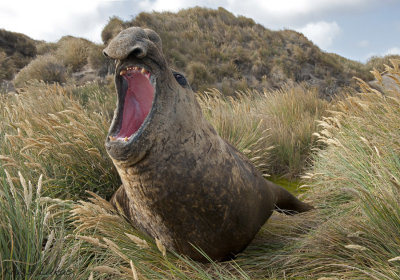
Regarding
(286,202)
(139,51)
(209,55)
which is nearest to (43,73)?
(209,55)

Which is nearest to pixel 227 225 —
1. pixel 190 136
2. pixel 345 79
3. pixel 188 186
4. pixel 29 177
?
pixel 188 186

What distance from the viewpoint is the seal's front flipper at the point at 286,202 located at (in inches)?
108

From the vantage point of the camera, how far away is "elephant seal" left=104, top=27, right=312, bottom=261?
158 cm

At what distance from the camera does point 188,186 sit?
168 cm

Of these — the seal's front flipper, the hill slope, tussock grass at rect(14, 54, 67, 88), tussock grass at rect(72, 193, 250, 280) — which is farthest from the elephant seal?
the hill slope

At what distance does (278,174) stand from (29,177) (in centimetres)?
370

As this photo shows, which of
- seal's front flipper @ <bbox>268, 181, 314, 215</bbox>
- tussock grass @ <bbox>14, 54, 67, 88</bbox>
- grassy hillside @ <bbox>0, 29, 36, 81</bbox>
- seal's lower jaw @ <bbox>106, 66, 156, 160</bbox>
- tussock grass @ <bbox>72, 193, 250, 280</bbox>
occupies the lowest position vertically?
tussock grass @ <bbox>72, 193, 250, 280</bbox>

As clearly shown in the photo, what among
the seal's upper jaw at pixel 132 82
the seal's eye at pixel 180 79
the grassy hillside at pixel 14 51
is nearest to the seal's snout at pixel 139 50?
the seal's upper jaw at pixel 132 82

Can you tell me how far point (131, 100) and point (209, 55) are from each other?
17600 mm

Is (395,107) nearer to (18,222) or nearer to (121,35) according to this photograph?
(121,35)

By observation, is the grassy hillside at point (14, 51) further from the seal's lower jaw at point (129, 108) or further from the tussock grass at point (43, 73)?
the seal's lower jaw at point (129, 108)

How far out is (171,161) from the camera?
5.34 ft

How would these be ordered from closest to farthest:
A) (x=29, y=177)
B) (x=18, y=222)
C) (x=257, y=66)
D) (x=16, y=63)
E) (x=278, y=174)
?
1. (x=18, y=222)
2. (x=29, y=177)
3. (x=278, y=174)
4. (x=16, y=63)
5. (x=257, y=66)

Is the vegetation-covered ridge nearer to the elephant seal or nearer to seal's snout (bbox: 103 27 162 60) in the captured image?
the elephant seal
